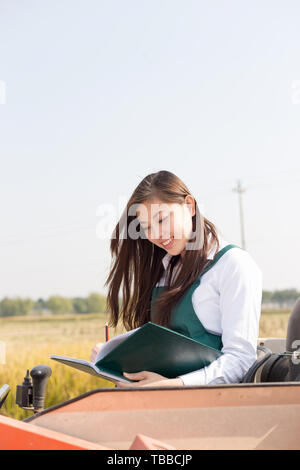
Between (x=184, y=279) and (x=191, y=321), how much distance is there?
0.18 m

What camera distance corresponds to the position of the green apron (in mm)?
2021

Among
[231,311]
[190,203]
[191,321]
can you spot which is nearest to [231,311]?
[231,311]

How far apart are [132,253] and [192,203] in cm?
46

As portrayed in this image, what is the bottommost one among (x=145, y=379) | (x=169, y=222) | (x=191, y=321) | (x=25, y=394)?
(x=25, y=394)

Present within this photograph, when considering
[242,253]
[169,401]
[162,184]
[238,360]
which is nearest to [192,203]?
[162,184]

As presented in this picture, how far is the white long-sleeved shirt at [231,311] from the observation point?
5.90 ft

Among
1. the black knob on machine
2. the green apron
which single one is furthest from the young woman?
the black knob on machine

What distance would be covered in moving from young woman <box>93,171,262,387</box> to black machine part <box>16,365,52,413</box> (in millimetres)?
261

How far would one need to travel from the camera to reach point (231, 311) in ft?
6.21

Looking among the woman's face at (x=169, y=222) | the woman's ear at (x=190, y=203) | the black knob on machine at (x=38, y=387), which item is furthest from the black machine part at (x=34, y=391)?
the woman's ear at (x=190, y=203)

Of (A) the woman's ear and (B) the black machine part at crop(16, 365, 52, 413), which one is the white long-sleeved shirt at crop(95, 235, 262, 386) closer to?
(A) the woman's ear

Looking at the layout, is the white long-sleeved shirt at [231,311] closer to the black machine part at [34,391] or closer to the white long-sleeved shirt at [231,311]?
the white long-sleeved shirt at [231,311]

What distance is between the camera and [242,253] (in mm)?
2037

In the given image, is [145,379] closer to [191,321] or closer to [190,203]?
[191,321]
